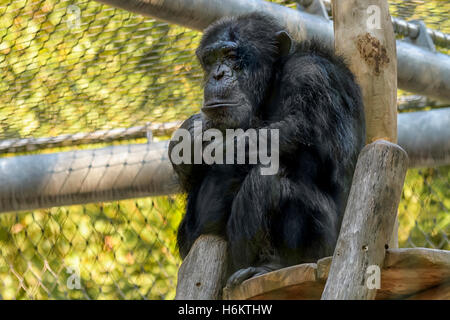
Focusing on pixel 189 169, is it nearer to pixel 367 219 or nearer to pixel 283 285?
pixel 283 285

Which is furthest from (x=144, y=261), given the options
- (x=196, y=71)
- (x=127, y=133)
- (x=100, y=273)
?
(x=196, y=71)

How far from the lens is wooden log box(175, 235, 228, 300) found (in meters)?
2.03

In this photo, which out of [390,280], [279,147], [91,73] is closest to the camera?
[390,280]

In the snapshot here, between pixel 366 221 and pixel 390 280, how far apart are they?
201 mm

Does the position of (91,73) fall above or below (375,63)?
below

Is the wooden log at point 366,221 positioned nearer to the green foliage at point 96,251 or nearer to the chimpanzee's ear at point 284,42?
the chimpanzee's ear at point 284,42

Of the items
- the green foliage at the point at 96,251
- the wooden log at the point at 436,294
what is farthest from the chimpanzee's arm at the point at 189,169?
the green foliage at the point at 96,251

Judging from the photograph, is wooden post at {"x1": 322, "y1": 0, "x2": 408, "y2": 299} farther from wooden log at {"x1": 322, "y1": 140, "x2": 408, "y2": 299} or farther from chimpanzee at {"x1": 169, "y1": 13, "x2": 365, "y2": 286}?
chimpanzee at {"x1": 169, "y1": 13, "x2": 365, "y2": 286}

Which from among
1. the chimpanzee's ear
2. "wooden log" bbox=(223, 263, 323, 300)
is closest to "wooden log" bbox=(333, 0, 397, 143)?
the chimpanzee's ear

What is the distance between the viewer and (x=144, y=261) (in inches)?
214

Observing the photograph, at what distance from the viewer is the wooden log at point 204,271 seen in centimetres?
203

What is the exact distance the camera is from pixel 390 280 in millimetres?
→ 1785

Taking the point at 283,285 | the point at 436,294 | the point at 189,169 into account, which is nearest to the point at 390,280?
the point at 436,294
